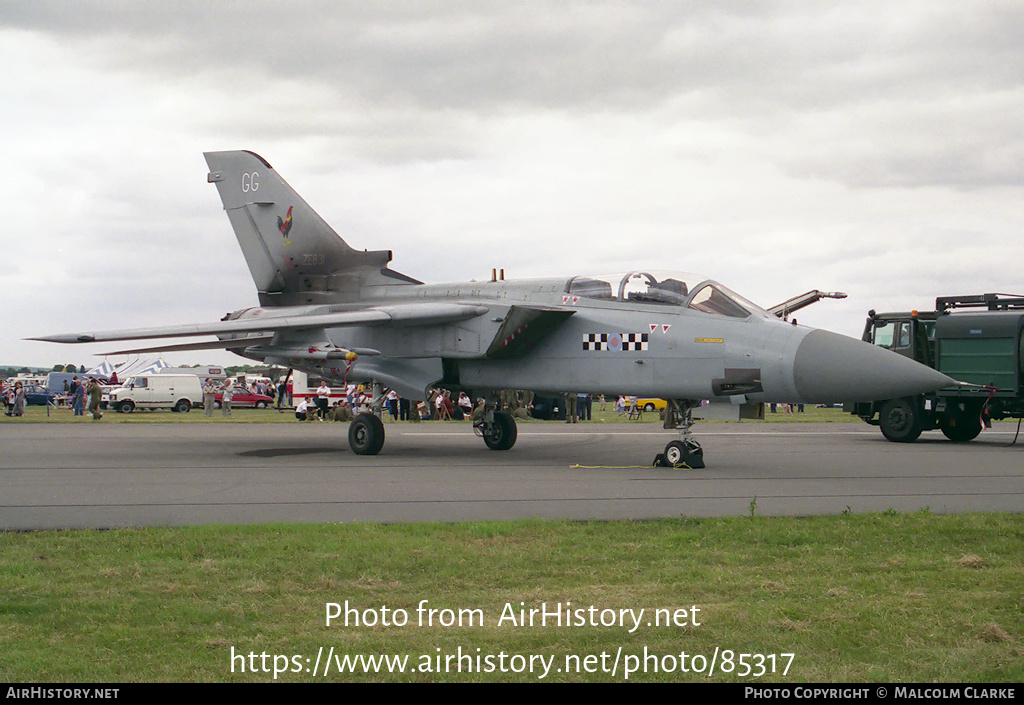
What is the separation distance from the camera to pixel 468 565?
21.2 ft

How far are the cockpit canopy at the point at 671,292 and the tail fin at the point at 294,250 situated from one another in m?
5.22

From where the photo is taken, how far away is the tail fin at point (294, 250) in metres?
18.7

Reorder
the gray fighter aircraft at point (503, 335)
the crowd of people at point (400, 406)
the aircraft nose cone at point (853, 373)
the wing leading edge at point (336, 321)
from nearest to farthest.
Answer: the aircraft nose cone at point (853, 373)
the gray fighter aircraft at point (503, 335)
the wing leading edge at point (336, 321)
the crowd of people at point (400, 406)

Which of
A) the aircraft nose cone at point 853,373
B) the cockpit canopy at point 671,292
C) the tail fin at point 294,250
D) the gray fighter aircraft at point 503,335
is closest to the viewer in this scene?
the aircraft nose cone at point 853,373

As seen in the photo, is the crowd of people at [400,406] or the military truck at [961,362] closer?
the military truck at [961,362]

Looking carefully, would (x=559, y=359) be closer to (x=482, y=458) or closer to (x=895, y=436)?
(x=482, y=458)

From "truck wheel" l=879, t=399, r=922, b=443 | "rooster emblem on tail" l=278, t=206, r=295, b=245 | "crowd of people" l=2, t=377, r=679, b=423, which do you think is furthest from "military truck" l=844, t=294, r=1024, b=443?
"rooster emblem on tail" l=278, t=206, r=295, b=245

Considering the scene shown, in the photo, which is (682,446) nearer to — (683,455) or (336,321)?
(683,455)

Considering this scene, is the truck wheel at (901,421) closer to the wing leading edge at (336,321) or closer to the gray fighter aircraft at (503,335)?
the gray fighter aircraft at (503,335)

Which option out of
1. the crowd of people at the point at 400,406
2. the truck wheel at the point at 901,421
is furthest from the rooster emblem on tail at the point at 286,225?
the truck wheel at the point at 901,421

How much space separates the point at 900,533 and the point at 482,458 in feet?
28.9

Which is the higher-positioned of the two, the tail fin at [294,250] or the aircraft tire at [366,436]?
the tail fin at [294,250]

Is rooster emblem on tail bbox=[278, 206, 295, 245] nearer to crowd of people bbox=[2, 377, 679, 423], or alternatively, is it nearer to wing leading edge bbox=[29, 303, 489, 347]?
wing leading edge bbox=[29, 303, 489, 347]

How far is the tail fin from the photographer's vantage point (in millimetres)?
18656
